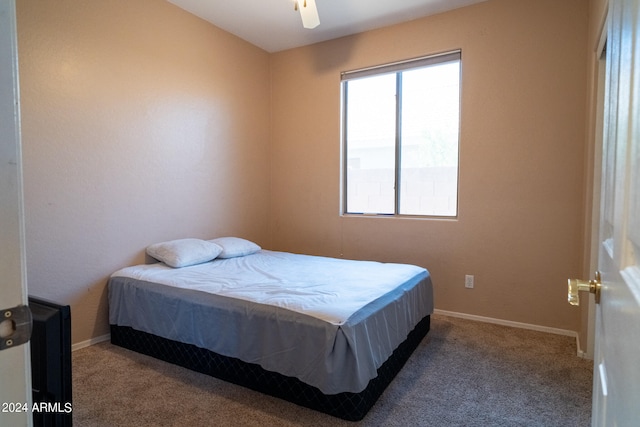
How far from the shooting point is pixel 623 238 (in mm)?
521

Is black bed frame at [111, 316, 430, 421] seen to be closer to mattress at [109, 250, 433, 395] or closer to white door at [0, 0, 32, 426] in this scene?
mattress at [109, 250, 433, 395]

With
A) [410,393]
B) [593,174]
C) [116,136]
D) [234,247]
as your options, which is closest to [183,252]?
[234,247]

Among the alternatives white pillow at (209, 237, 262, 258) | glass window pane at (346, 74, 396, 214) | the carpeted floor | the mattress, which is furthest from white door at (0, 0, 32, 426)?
glass window pane at (346, 74, 396, 214)

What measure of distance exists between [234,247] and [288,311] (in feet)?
5.36

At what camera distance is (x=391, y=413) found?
6.03 ft

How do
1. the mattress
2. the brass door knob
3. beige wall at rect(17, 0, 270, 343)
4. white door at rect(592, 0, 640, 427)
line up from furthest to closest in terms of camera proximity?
beige wall at rect(17, 0, 270, 343) < the mattress < the brass door knob < white door at rect(592, 0, 640, 427)

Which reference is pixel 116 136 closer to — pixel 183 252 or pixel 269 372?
pixel 183 252

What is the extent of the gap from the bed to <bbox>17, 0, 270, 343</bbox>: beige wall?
30 cm

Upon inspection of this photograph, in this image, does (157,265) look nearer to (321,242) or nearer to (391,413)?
(321,242)

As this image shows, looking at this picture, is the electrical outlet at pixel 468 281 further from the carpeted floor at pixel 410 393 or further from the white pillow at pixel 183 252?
the white pillow at pixel 183 252

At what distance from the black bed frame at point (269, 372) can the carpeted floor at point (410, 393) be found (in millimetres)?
42

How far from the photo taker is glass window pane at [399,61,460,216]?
3.38 m

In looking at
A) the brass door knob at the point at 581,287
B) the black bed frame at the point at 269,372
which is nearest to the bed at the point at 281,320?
the black bed frame at the point at 269,372

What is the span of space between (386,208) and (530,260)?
141 cm
